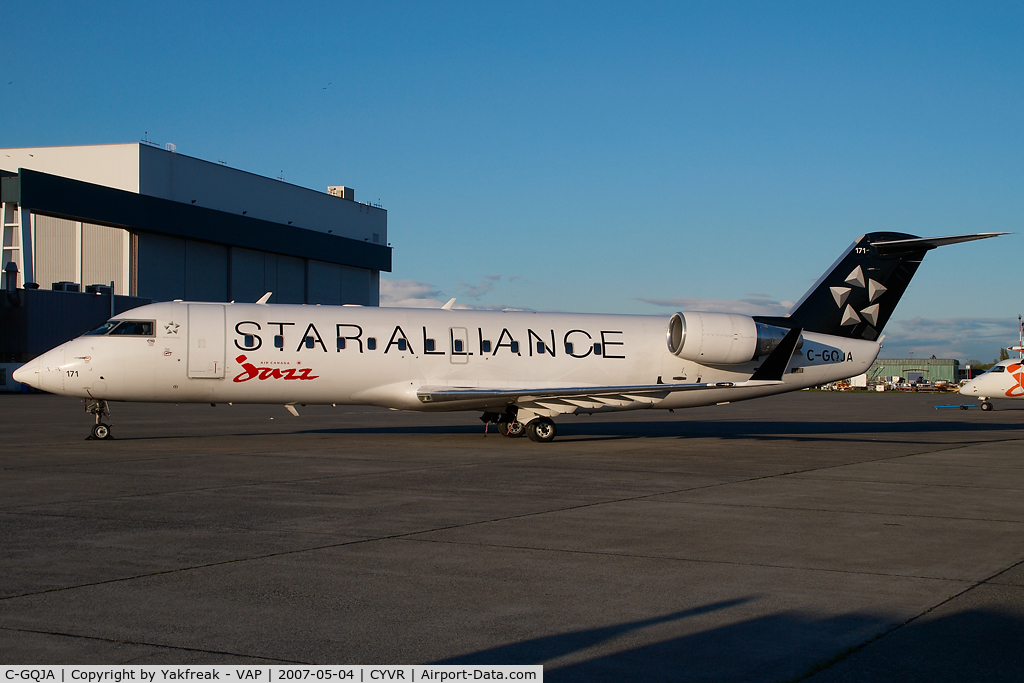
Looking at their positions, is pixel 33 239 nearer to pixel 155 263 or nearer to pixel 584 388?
pixel 155 263

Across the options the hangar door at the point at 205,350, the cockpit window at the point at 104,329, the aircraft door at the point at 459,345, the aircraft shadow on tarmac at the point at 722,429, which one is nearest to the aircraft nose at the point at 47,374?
the cockpit window at the point at 104,329

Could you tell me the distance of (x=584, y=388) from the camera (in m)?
20.1

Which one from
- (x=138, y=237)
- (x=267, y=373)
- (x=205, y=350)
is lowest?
(x=267, y=373)

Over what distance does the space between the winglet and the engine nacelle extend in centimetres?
122

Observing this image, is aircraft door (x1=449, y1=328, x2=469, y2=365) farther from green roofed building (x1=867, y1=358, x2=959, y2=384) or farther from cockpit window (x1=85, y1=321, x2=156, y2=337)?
→ green roofed building (x1=867, y1=358, x2=959, y2=384)

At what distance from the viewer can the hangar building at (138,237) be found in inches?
2222

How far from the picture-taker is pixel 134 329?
19312mm

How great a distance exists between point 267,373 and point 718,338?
11.1 meters

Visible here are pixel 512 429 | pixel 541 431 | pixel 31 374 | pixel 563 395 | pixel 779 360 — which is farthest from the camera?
pixel 512 429

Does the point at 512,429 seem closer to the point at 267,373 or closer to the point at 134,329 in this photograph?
the point at 267,373

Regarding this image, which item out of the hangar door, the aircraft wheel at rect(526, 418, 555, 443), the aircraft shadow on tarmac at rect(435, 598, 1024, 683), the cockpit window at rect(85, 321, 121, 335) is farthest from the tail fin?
the aircraft shadow on tarmac at rect(435, 598, 1024, 683)

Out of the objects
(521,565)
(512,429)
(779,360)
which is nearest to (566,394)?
(512,429)

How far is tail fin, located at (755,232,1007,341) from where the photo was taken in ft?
79.0

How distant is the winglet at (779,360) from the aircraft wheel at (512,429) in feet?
20.0
